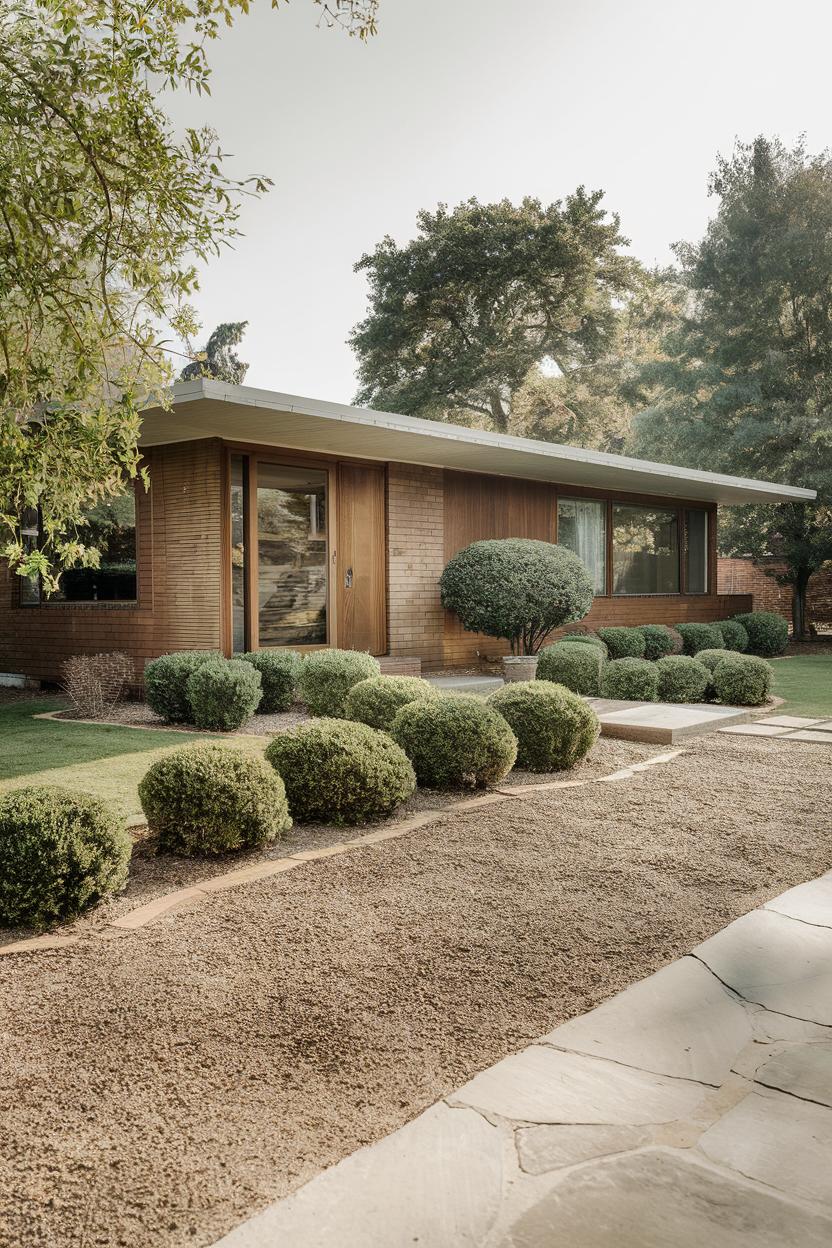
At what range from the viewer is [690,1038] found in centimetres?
222

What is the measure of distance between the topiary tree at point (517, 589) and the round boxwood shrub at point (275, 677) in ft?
9.05

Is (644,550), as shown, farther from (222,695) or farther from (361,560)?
(222,695)

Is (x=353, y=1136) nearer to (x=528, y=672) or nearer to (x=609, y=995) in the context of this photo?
(x=609, y=995)

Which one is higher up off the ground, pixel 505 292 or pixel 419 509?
pixel 505 292

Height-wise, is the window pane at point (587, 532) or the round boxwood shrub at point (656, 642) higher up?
the window pane at point (587, 532)

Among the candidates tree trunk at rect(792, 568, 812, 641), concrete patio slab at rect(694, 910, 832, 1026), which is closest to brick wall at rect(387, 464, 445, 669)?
concrete patio slab at rect(694, 910, 832, 1026)

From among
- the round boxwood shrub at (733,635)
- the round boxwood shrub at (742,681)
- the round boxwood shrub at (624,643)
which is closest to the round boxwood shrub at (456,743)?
the round boxwood shrub at (742,681)

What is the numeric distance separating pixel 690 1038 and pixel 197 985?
130 centimetres

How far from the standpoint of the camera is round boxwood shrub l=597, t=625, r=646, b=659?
1171 cm

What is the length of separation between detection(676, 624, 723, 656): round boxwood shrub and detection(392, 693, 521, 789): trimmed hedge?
27.7 ft

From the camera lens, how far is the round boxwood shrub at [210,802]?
365cm

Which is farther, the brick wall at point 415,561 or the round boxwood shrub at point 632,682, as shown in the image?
the brick wall at point 415,561

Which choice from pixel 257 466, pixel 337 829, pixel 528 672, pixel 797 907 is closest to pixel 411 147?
pixel 257 466

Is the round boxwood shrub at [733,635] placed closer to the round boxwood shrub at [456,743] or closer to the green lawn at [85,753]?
the green lawn at [85,753]
